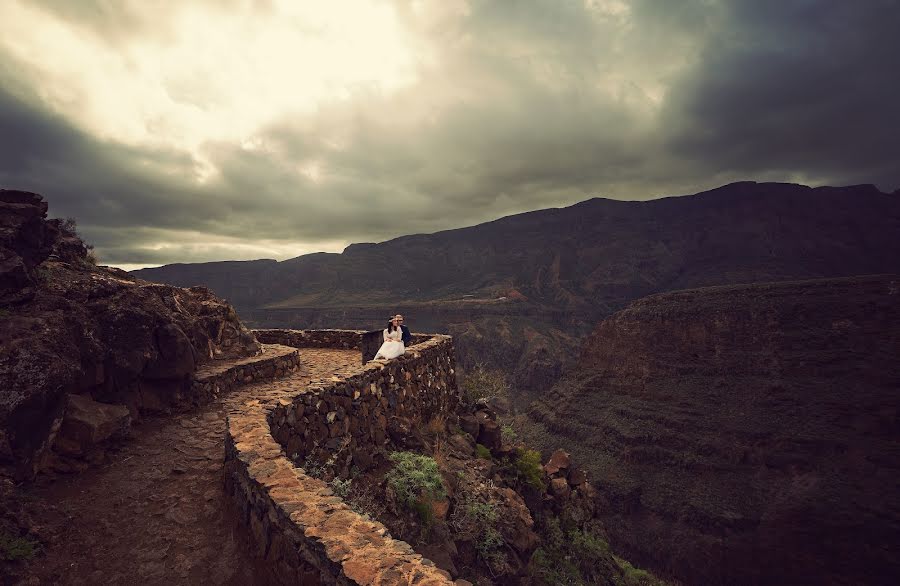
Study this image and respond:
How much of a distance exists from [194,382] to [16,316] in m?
3.55

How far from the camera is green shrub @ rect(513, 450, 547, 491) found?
488 inches

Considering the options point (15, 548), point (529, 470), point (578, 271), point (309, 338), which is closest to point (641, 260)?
point (578, 271)

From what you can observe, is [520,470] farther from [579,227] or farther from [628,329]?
[579,227]

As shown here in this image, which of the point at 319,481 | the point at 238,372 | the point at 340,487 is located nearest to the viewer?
the point at 319,481

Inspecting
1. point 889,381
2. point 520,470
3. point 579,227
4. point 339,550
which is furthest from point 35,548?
point 579,227

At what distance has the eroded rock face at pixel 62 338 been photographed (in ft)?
15.4

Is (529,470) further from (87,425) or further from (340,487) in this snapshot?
(87,425)

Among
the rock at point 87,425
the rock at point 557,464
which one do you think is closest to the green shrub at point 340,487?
the rock at point 87,425

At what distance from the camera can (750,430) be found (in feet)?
163

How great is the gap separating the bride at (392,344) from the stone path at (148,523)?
167 inches

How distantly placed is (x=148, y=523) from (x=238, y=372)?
5.65 metres

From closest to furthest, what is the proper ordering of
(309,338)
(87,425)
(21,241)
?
(87,425)
(21,241)
(309,338)

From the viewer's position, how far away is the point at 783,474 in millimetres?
45812

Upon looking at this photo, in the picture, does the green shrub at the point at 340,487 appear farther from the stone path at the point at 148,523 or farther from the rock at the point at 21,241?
the rock at the point at 21,241
